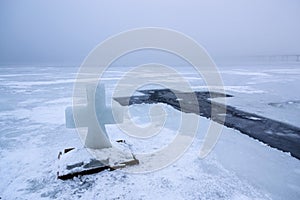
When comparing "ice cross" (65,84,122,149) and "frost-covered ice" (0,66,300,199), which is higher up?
"ice cross" (65,84,122,149)

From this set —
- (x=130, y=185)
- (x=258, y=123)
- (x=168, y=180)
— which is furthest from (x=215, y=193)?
(x=258, y=123)

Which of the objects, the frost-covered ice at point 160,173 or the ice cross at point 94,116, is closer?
the frost-covered ice at point 160,173

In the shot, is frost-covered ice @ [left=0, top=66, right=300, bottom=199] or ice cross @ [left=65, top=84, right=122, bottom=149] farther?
ice cross @ [left=65, top=84, right=122, bottom=149]

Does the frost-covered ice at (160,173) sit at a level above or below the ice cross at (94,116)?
below

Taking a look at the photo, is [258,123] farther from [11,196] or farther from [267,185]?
[11,196]

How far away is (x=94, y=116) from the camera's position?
143 inches

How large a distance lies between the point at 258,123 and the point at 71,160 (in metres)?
4.89

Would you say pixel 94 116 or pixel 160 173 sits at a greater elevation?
pixel 94 116

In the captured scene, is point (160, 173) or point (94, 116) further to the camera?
point (94, 116)

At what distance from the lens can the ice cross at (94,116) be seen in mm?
3609

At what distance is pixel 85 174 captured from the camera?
3.18 meters

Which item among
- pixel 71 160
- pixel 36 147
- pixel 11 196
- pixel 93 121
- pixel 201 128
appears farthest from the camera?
pixel 201 128

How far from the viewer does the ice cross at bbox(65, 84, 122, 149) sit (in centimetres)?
361

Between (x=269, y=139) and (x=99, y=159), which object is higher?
(x=99, y=159)
